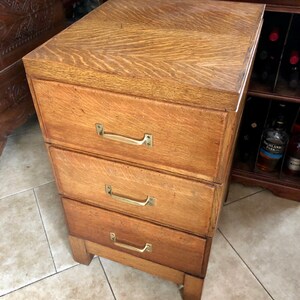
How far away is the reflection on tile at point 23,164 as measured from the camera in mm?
1316

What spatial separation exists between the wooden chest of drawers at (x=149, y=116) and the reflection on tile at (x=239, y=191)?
49cm

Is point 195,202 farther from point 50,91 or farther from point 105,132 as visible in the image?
point 50,91

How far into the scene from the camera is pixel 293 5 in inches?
33.5

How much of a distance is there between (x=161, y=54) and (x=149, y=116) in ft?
0.40

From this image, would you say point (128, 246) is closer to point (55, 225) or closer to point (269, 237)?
point (55, 225)

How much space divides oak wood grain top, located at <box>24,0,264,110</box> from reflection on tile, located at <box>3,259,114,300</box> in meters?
0.65

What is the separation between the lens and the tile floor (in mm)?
950

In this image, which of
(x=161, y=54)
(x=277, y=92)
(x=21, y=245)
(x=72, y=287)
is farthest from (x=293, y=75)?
(x=21, y=245)

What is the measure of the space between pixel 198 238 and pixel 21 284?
0.59m

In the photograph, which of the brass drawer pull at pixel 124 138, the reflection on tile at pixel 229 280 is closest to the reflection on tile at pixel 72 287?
the reflection on tile at pixel 229 280

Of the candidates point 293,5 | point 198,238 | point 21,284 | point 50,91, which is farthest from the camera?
point 21,284

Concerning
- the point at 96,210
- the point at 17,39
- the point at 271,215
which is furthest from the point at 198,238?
the point at 17,39

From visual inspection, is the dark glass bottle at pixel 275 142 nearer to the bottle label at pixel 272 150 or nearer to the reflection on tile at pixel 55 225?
the bottle label at pixel 272 150

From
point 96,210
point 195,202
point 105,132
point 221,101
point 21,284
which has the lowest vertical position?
point 21,284
